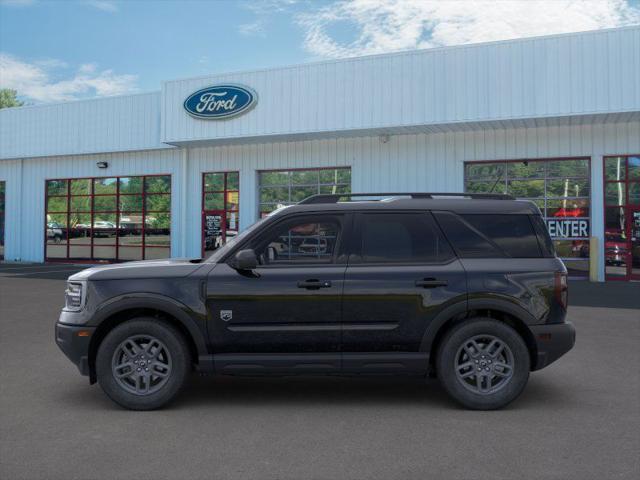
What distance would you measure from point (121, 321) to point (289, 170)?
16.6 metres

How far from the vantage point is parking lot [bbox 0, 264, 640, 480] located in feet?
13.0

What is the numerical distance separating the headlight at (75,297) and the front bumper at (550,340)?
3795 mm

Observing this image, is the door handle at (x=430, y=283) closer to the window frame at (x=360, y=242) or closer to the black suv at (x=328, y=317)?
the black suv at (x=328, y=317)

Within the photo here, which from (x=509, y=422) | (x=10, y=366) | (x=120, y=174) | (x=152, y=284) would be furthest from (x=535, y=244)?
(x=120, y=174)

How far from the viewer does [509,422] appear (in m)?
4.96

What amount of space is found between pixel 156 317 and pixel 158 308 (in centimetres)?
21

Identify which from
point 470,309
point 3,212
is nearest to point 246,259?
point 470,309

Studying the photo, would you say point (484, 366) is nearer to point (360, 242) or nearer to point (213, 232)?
point (360, 242)

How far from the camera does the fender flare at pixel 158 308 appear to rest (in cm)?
525

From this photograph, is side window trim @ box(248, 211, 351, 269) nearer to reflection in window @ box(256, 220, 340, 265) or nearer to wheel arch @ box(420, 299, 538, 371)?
reflection in window @ box(256, 220, 340, 265)

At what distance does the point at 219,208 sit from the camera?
74.5 feet

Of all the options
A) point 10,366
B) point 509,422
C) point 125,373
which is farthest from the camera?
point 10,366

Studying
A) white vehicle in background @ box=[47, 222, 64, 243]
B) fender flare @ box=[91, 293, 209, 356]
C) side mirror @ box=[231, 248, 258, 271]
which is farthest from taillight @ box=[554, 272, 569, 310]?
white vehicle in background @ box=[47, 222, 64, 243]

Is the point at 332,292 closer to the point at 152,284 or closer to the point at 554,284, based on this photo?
the point at 152,284
